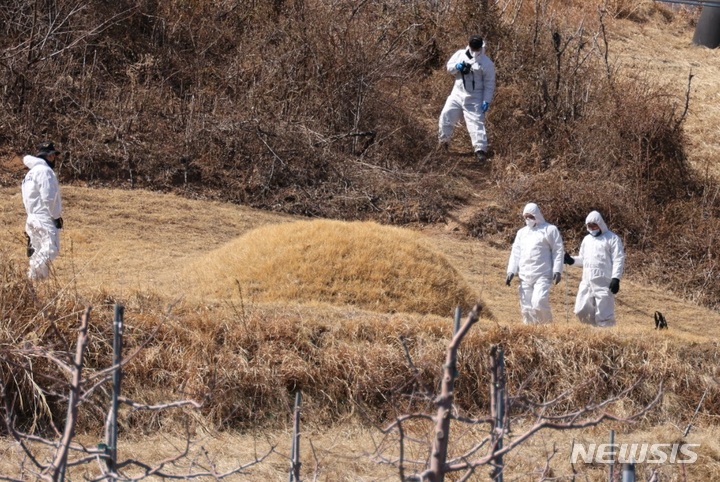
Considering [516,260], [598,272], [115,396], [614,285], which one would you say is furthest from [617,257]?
[115,396]

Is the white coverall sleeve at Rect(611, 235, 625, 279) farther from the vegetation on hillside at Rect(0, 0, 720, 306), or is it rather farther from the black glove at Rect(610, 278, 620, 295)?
the vegetation on hillside at Rect(0, 0, 720, 306)

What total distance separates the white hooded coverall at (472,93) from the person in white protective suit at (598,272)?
19.7 feet

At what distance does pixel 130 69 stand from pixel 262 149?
3073 millimetres

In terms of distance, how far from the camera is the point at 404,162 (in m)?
19.9

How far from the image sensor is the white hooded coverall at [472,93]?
1769 cm

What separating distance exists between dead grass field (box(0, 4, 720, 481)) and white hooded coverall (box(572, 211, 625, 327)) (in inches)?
18.2

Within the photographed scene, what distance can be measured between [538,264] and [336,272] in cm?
222

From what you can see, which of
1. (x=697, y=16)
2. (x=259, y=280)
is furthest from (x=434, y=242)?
(x=697, y=16)

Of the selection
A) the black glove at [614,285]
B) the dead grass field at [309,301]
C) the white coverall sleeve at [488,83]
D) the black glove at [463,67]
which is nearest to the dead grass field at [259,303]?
the dead grass field at [309,301]

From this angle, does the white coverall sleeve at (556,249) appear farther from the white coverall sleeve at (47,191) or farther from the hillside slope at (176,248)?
the white coverall sleeve at (47,191)

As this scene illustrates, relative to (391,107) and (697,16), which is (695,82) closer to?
(697,16)

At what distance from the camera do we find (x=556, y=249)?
11.8 meters

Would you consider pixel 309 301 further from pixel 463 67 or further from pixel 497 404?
pixel 463 67

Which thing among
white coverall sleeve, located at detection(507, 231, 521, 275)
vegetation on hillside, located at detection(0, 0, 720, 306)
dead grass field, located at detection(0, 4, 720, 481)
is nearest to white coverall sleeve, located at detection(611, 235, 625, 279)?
dead grass field, located at detection(0, 4, 720, 481)
